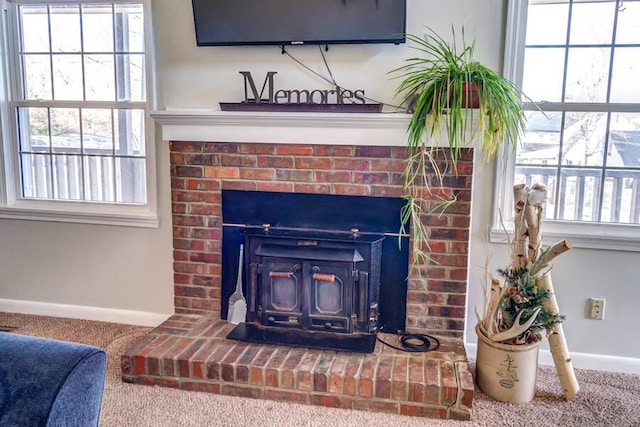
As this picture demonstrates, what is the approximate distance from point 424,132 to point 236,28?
3.72 ft

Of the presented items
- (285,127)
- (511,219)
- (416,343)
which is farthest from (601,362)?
(285,127)

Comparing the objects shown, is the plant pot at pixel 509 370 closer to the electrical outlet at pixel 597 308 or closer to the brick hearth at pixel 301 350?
the brick hearth at pixel 301 350

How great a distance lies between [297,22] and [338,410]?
74.5 inches

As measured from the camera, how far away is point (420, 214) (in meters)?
2.62

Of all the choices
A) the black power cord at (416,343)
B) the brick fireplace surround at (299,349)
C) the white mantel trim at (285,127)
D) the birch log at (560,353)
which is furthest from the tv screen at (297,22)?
the black power cord at (416,343)

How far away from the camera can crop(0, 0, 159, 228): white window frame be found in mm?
2977

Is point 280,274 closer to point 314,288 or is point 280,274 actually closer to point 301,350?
point 314,288

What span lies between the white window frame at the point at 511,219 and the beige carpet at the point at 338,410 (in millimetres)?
690

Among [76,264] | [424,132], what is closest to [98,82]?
[76,264]

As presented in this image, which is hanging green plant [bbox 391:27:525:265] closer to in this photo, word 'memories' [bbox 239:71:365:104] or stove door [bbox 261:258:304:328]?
word 'memories' [bbox 239:71:365:104]

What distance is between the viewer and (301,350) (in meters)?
2.51

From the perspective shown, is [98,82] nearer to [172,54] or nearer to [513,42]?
[172,54]

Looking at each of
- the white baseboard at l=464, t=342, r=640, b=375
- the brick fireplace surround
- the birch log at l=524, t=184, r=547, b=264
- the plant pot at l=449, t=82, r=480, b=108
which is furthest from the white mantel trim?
the white baseboard at l=464, t=342, r=640, b=375

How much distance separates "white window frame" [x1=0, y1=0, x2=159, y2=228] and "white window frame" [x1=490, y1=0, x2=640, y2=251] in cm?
192
